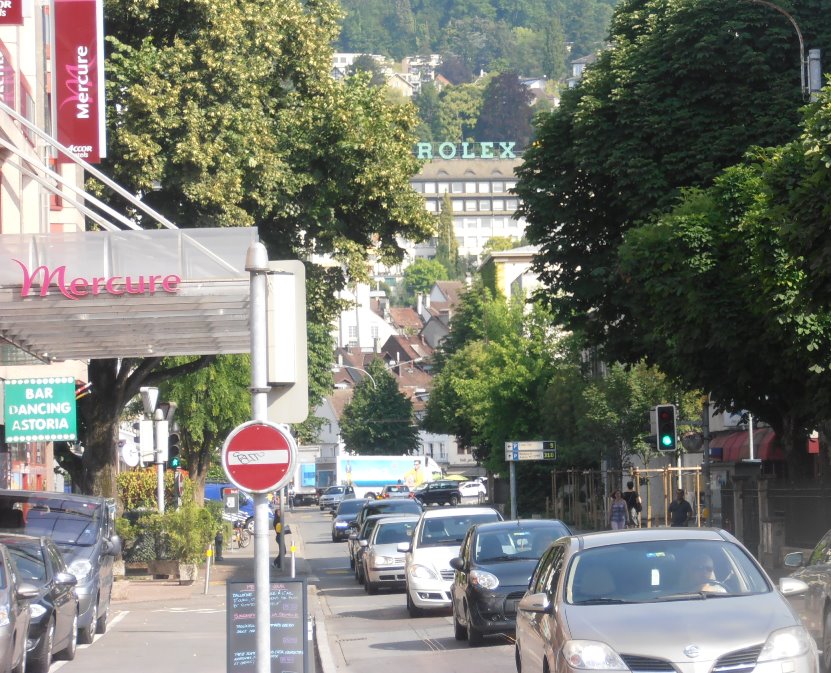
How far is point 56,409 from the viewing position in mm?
27438

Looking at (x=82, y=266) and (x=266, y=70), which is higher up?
(x=266, y=70)

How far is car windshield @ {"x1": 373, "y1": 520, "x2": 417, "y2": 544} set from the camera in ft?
98.7

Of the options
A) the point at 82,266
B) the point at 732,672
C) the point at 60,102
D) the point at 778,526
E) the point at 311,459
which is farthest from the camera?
the point at 311,459

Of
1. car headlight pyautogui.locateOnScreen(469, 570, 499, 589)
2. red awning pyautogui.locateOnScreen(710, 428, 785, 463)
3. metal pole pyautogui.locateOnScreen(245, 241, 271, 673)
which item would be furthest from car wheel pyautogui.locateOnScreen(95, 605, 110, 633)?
red awning pyautogui.locateOnScreen(710, 428, 785, 463)

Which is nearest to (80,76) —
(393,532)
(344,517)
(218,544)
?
(393,532)

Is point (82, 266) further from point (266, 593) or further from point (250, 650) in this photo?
point (266, 593)

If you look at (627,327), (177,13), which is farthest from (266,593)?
(627,327)

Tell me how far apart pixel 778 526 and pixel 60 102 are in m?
17.6

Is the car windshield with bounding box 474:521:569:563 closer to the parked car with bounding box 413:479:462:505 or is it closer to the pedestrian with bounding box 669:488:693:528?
the pedestrian with bounding box 669:488:693:528

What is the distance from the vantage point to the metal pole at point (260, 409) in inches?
395

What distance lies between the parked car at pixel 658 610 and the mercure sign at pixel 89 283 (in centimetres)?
836

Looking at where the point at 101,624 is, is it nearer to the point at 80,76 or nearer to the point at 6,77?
the point at 80,76

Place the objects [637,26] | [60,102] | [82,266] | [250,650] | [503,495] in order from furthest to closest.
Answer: [503,495] < [637,26] < [60,102] < [82,266] < [250,650]

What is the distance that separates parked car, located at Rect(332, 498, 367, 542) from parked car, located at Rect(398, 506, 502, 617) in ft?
97.7
